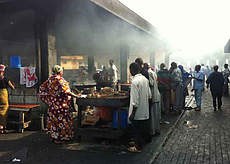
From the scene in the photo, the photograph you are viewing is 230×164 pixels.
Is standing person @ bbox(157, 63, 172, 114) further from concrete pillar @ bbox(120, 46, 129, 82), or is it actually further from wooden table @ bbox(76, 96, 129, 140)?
concrete pillar @ bbox(120, 46, 129, 82)

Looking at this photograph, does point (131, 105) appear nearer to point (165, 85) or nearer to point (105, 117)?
point (105, 117)

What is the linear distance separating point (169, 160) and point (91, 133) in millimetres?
1812

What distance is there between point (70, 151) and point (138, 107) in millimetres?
1658

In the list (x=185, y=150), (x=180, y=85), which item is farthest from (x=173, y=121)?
(x=185, y=150)

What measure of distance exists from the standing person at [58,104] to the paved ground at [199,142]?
2181 millimetres

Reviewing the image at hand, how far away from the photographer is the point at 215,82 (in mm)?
8383

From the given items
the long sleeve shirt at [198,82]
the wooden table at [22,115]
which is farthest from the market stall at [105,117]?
the long sleeve shirt at [198,82]

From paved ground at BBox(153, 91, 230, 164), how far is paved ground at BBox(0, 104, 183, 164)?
0.32 metres

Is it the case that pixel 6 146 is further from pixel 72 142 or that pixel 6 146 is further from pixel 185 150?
pixel 185 150

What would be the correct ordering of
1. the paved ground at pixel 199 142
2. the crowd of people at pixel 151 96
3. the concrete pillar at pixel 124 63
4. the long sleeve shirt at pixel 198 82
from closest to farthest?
the paved ground at pixel 199 142, the crowd of people at pixel 151 96, the long sleeve shirt at pixel 198 82, the concrete pillar at pixel 124 63

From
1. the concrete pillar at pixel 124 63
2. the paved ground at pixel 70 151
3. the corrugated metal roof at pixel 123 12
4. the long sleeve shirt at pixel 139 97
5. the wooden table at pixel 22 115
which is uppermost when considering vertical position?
the corrugated metal roof at pixel 123 12

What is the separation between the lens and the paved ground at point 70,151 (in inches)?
158

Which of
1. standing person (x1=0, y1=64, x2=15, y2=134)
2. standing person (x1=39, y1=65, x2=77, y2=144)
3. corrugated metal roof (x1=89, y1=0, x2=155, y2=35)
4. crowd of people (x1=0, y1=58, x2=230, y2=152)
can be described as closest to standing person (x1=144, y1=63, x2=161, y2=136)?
crowd of people (x1=0, y1=58, x2=230, y2=152)

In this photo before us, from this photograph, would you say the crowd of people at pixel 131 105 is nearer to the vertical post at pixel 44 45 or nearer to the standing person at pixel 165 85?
the vertical post at pixel 44 45
